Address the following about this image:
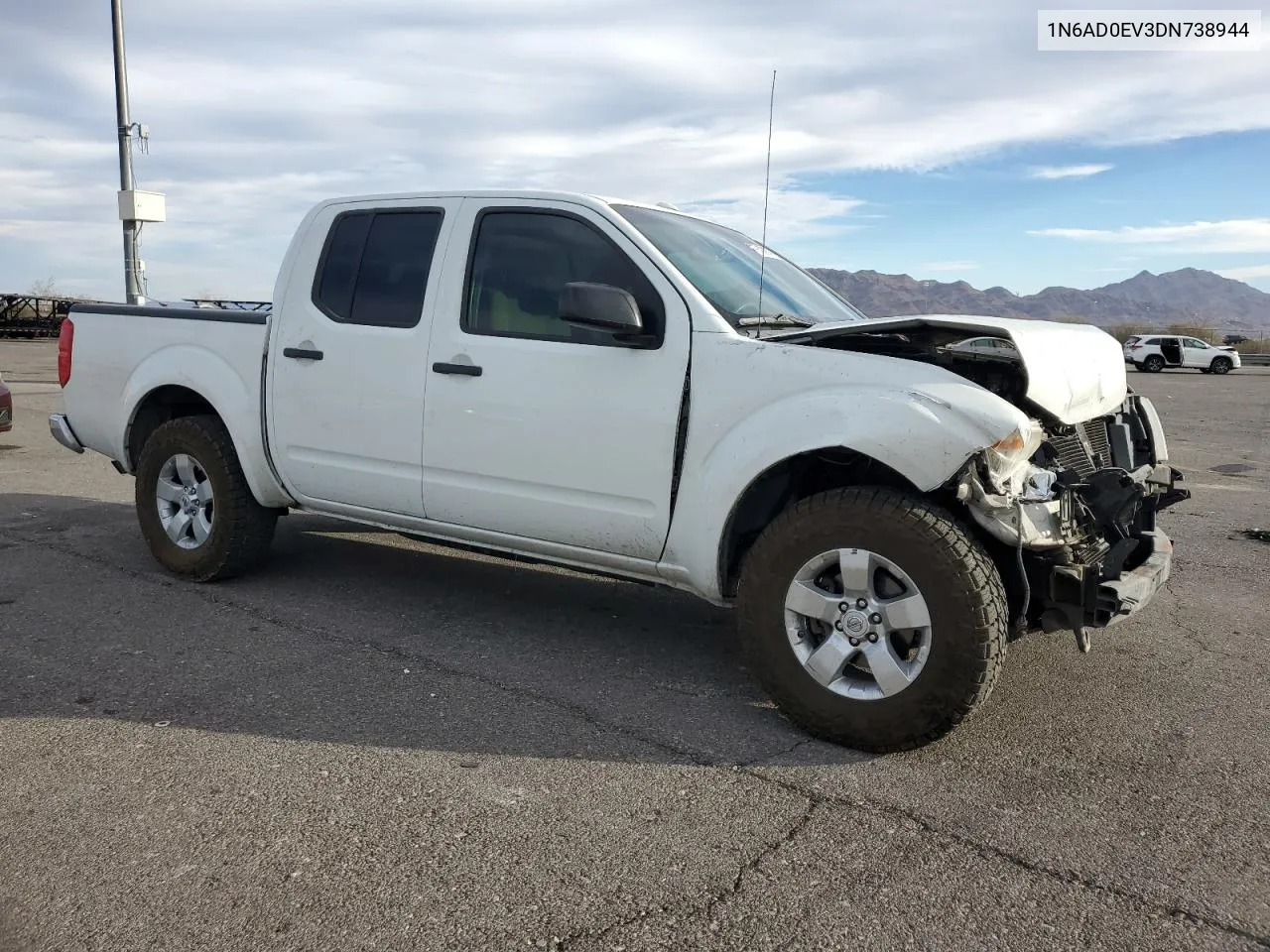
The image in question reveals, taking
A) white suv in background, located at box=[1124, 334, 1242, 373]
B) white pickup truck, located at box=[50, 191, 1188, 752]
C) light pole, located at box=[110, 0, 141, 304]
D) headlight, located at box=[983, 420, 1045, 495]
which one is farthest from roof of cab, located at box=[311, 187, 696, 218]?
white suv in background, located at box=[1124, 334, 1242, 373]

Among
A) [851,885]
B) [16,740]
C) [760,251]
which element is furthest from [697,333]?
[16,740]

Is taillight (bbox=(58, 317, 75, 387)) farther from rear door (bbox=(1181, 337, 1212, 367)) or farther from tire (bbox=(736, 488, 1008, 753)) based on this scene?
rear door (bbox=(1181, 337, 1212, 367))

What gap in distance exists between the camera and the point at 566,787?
3256 millimetres

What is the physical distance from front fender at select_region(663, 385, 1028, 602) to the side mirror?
56cm

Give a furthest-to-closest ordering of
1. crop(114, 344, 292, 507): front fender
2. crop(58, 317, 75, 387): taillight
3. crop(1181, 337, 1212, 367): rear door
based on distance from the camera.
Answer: crop(1181, 337, 1212, 367): rear door → crop(58, 317, 75, 387): taillight → crop(114, 344, 292, 507): front fender

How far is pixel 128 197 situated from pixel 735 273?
559 inches

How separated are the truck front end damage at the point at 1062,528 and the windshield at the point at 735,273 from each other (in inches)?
44.6

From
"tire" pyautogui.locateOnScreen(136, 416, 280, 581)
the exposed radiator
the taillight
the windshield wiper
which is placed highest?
the windshield wiper

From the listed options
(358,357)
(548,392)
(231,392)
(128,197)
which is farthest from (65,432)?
(128,197)

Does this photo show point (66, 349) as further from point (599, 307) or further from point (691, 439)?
point (691, 439)

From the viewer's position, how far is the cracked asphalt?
2570 mm

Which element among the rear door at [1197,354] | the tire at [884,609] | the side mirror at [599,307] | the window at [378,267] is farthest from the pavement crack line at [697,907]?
the rear door at [1197,354]

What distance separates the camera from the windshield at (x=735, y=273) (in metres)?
4.21

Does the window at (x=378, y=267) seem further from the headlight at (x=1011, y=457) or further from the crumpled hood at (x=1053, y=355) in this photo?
the headlight at (x=1011, y=457)
